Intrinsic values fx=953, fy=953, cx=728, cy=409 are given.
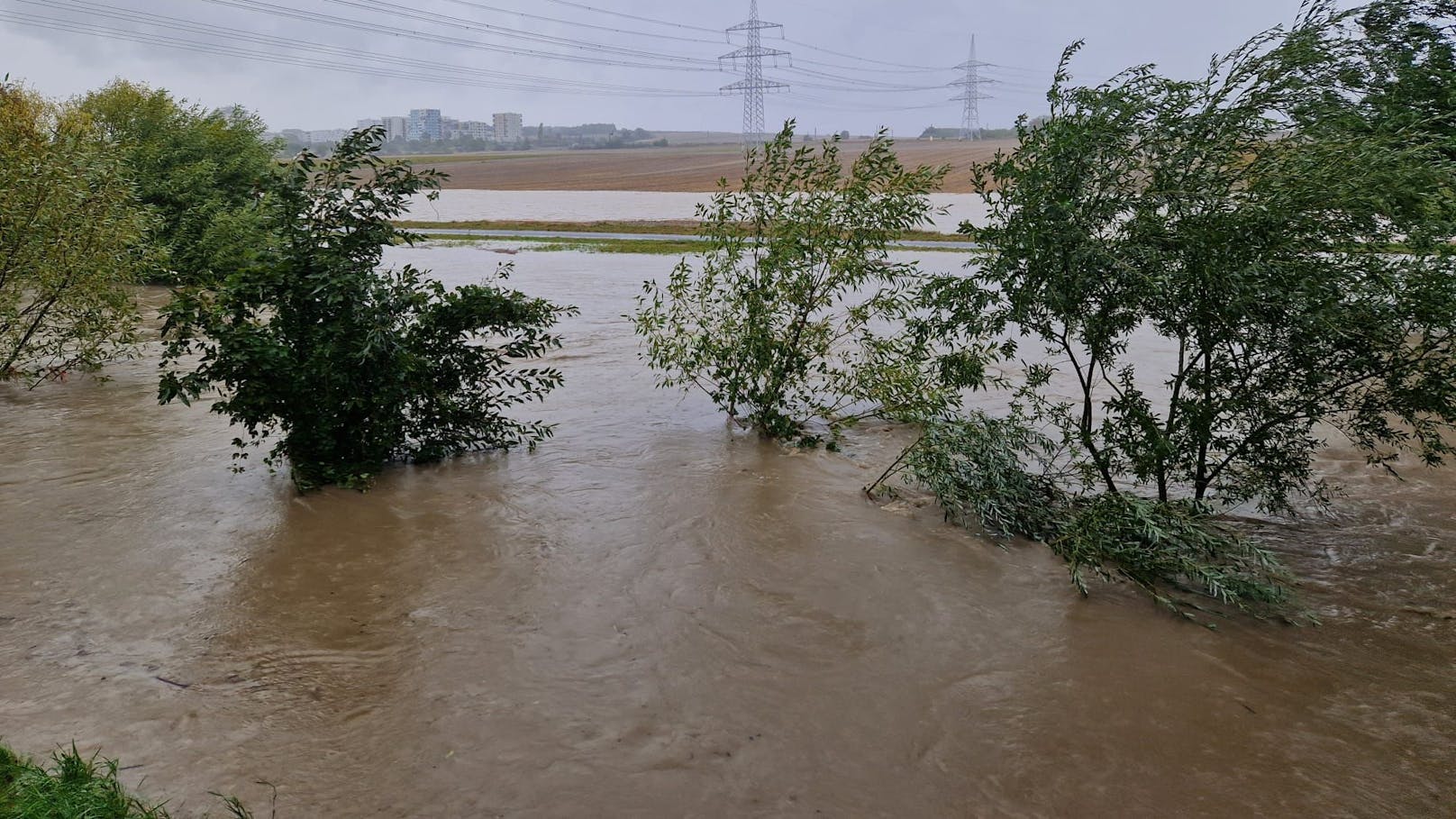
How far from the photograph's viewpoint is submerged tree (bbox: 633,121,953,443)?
996 centimetres

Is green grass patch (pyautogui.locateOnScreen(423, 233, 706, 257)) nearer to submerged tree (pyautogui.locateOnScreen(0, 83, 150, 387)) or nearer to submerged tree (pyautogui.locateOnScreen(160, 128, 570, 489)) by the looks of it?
submerged tree (pyautogui.locateOnScreen(0, 83, 150, 387))

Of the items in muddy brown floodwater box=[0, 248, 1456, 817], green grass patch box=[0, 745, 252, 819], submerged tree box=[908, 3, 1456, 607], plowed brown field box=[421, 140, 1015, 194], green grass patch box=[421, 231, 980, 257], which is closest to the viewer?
green grass patch box=[0, 745, 252, 819]

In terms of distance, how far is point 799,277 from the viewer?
1026 cm

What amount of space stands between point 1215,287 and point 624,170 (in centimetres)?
7913

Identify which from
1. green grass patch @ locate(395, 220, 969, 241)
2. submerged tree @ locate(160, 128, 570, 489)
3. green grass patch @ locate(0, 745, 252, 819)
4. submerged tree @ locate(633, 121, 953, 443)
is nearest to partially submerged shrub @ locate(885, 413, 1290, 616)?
submerged tree @ locate(633, 121, 953, 443)

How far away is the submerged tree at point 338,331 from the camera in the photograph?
8.02 m

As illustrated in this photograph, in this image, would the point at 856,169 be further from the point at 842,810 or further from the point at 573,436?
the point at 842,810

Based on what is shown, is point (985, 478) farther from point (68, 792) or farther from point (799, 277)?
point (68, 792)

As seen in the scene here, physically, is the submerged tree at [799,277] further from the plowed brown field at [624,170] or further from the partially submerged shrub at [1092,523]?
the plowed brown field at [624,170]

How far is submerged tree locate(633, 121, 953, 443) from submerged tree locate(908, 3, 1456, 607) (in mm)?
1603

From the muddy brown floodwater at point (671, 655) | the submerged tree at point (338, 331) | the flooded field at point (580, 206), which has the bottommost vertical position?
the muddy brown floodwater at point (671, 655)

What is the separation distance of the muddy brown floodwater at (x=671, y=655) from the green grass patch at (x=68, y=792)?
17 centimetres

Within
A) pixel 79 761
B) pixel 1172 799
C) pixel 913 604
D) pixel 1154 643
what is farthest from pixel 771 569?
pixel 79 761

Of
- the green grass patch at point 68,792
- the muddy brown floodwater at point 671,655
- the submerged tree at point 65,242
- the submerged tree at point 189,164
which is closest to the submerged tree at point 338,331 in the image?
the muddy brown floodwater at point 671,655
